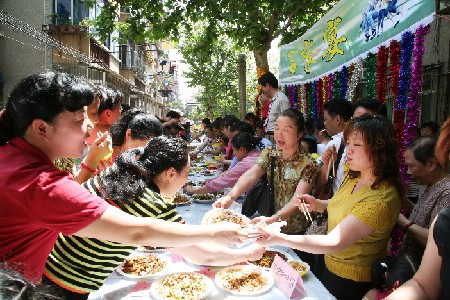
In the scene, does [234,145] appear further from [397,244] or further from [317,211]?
[397,244]

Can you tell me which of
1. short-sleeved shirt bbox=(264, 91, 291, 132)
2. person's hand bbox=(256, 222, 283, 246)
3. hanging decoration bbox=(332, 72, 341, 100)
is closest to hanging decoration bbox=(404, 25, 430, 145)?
hanging decoration bbox=(332, 72, 341, 100)

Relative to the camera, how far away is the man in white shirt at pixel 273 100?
5844mm

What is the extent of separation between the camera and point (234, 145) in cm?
446

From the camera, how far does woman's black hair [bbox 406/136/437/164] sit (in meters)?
2.51

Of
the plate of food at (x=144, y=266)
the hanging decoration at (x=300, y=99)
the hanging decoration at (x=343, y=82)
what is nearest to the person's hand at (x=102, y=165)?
the plate of food at (x=144, y=266)

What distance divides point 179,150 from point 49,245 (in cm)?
81

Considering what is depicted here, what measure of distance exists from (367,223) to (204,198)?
2696 mm

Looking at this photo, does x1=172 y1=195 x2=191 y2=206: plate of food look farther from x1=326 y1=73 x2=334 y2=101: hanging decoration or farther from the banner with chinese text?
x1=326 y1=73 x2=334 y2=101: hanging decoration

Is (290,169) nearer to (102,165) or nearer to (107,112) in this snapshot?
(102,165)

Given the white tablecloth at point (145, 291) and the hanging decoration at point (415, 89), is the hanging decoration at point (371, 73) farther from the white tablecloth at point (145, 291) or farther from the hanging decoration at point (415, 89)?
the white tablecloth at point (145, 291)

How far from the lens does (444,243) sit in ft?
3.78

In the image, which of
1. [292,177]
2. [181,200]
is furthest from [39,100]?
[181,200]

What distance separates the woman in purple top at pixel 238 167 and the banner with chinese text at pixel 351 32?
161 cm

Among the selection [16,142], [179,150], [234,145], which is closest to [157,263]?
[179,150]
